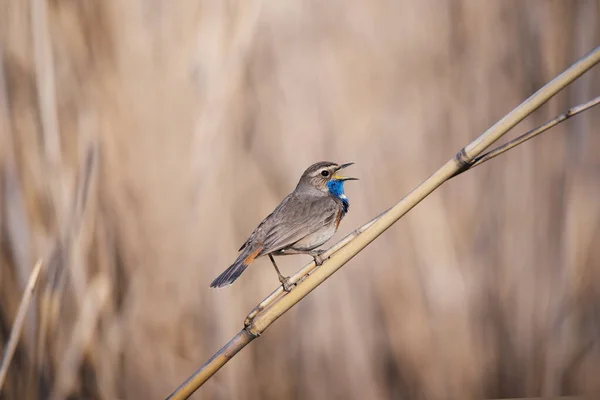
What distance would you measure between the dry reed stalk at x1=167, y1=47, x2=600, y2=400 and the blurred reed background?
104 cm

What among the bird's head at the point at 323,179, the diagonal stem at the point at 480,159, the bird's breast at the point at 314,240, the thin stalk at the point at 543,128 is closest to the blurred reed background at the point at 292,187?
the bird's head at the point at 323,179

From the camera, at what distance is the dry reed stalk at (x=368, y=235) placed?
116cm

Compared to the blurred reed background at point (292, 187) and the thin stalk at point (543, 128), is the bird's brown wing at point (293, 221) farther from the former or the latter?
the thin stalk at point (543, 128)

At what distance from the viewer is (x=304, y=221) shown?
183 centimetres

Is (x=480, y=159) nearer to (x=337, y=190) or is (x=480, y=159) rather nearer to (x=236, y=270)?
(x=236, y=270)

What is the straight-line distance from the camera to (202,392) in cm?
254

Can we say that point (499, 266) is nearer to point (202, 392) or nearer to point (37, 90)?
point (202, 392)

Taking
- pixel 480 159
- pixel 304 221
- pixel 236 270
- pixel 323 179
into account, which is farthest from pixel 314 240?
pixel 480 159

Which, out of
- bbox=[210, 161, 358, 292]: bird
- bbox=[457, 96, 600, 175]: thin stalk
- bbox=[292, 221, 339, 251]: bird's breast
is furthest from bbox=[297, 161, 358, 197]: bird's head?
bbox=[457, 96, 600, 175]: thin stalk

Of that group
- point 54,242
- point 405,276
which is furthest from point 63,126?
point 405,276

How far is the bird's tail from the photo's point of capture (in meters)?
1.39

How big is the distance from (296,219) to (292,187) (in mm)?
593

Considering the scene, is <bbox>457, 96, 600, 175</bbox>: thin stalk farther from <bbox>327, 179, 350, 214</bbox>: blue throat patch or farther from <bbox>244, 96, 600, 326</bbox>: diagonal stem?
<bbox>327, 179, 350, 214</bbox>: blue throat patch

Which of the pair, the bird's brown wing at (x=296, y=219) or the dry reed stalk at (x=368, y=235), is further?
the bird's brown wing at (x=296, y=219)
